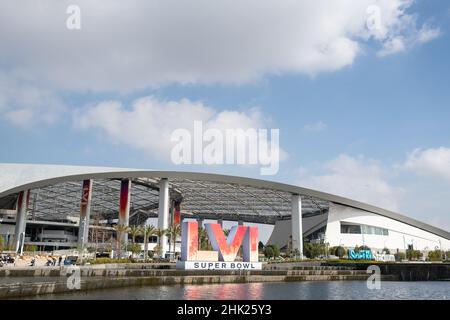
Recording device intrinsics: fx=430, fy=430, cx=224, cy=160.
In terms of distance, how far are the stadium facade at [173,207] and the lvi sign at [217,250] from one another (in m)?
22.0

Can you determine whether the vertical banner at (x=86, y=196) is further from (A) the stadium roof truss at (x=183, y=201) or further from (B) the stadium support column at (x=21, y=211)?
(B) the stadium support column at (x=21, y=211)

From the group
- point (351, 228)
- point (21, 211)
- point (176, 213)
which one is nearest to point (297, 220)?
point (351, 228)

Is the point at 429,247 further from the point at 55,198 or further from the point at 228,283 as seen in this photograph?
the point at 55,198

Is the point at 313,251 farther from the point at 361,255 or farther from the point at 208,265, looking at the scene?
the point at 208,265

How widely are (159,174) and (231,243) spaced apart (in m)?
23.6

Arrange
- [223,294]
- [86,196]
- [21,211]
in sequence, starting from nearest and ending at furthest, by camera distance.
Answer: [223,294], [86,196], [21,211]

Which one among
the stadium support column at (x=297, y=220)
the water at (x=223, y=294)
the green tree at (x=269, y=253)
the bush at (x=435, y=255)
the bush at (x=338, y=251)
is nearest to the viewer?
the water at (x=223, y=294)

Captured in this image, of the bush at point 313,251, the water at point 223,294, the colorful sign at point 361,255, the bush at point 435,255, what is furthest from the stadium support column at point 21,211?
the bush at point 435,255

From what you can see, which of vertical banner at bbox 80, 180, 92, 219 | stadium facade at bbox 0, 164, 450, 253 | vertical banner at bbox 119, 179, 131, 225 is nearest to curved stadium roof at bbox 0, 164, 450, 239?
stadium facade at bbox 0, 164, 450, 253

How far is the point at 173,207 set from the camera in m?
86.0

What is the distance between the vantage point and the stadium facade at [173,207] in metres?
61.2

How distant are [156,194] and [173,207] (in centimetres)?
713
